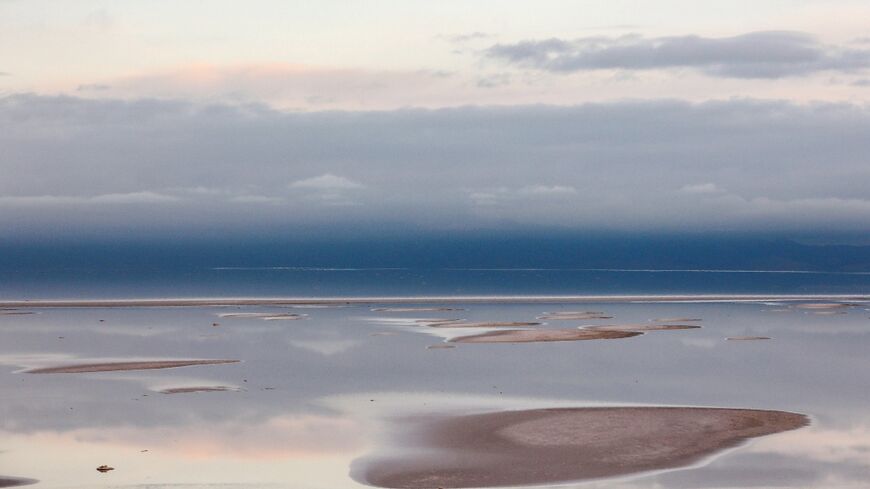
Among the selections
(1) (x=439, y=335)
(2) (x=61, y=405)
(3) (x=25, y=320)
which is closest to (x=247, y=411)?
(2) (x=61, y=405)

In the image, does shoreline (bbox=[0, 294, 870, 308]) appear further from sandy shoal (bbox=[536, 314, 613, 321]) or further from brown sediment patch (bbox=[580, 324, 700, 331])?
brown sediment patch (bbox=[580, 324, 700, 331])

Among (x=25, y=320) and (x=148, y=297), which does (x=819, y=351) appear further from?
(x=148, y=297)

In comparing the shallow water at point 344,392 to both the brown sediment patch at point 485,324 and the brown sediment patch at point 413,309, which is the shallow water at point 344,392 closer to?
the brown sediment patch at point 485,324

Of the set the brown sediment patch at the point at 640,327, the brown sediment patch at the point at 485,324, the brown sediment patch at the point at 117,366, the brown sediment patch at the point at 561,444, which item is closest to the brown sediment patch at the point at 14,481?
the brown sediment patch at the point at 561,444

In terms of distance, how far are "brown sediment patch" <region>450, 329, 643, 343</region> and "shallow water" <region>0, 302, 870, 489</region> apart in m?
1.44

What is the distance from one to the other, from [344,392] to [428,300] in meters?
57.9

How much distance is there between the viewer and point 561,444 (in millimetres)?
24812

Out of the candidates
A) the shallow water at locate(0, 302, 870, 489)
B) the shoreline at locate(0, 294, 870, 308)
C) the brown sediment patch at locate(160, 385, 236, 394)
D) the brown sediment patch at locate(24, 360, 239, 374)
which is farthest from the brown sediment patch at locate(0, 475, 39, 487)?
the shoreline at locate(0, 294, 870, 308)

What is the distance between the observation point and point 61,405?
3086cm

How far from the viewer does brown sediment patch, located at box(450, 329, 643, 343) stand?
51406 mm

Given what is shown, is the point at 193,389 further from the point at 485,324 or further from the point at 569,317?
the point at 569,317

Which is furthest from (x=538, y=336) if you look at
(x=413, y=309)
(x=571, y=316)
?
(x=413, y=309)

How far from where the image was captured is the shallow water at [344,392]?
2244 cm

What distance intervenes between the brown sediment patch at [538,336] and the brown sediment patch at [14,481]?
101 feet
